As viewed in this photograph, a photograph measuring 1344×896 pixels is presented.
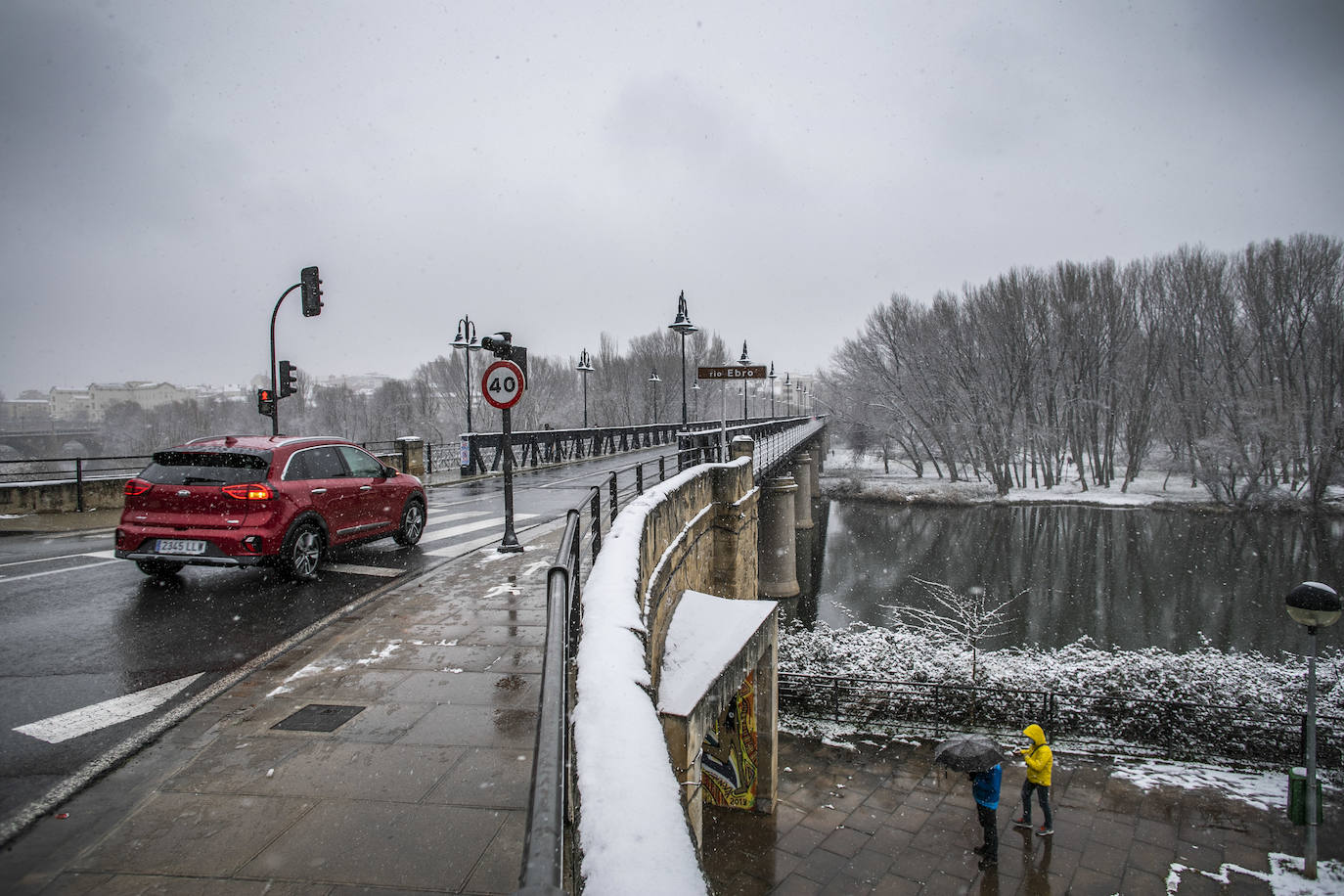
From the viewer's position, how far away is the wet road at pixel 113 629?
4090mm

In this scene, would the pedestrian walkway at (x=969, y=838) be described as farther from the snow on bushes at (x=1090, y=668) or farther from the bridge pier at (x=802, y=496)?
the bridge pier at (x=802, y=496)

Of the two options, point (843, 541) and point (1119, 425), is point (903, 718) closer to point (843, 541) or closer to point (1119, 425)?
point (843, 541)

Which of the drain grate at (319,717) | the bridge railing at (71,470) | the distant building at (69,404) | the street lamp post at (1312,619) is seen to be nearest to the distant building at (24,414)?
the distant building at (69,404)

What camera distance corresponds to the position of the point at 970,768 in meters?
9.33

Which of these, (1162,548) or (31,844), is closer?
(31,844)

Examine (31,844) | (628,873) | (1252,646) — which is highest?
(628,873)

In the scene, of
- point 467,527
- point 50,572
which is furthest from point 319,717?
point 467,527

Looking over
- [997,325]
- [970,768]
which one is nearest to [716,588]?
[970,768]

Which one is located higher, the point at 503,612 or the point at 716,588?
the point at 503,612

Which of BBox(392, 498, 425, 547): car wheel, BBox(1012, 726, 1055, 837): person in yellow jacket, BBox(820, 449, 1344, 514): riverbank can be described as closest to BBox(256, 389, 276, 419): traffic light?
BBox(392, 498, 425, 547): car wheel

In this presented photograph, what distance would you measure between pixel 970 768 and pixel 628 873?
8.62 metres

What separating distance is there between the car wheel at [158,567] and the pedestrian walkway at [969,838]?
702cm

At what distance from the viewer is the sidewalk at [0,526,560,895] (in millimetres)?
2832

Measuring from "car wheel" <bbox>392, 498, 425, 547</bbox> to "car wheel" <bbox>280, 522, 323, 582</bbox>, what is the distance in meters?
1.51
